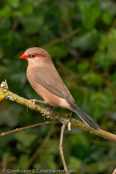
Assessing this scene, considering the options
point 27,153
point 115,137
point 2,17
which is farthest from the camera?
point 27,153

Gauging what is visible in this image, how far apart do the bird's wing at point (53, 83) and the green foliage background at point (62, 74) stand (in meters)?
1.15

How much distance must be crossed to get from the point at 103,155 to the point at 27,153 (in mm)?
742

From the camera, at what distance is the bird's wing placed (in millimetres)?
1640

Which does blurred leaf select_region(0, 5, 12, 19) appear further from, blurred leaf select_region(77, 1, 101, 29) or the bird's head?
the bird's head

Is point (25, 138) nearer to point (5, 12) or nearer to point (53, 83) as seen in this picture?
point (5, 12)

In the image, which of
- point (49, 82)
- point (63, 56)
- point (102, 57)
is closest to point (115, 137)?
point (49, 82)

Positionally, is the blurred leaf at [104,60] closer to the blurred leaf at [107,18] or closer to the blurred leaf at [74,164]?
the blurred leaf at [107,18]

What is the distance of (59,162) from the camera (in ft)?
9.84

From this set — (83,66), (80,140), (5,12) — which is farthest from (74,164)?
(5,12)

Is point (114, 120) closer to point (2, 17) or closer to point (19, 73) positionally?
point (19, 73)

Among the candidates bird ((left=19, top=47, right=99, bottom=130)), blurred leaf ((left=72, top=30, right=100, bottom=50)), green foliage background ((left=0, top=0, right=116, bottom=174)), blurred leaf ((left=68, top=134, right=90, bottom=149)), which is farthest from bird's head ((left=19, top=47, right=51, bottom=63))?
blurred leaf ((left=68, top=134, right=90, bottom=149))

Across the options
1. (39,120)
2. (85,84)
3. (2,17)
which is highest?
(2,17)

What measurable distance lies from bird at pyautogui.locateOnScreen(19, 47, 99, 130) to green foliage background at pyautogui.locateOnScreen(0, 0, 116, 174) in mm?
1092

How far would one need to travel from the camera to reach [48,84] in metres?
1.66
